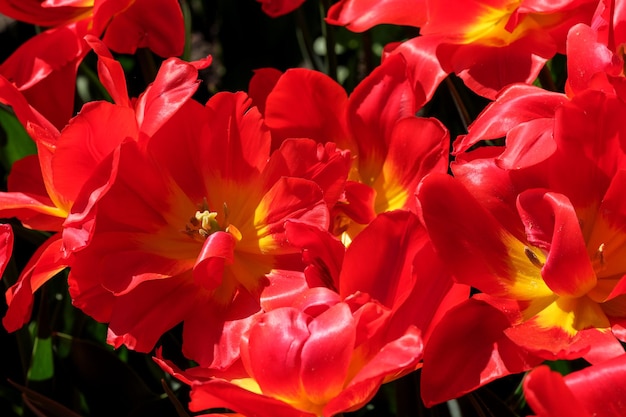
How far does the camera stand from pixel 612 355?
63cm

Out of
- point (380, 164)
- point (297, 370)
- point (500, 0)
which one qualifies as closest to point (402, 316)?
point (297, 370)

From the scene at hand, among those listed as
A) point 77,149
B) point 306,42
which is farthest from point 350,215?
point 306,42

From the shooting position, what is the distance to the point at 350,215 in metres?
0.79

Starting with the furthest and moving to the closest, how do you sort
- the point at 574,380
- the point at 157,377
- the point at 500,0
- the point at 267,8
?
the point at 157,377, the point at 267,8, the point at 500,0, the point at 574,380

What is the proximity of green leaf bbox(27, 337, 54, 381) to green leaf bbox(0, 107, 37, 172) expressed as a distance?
0.34 meters

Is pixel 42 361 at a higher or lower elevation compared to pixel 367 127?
lower

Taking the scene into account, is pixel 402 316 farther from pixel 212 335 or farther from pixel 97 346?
pixel 97 346

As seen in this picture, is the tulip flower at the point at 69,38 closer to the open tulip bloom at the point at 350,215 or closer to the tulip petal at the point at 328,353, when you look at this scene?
the open tulip bloom at the point at 350,215

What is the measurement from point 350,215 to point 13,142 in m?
0.65

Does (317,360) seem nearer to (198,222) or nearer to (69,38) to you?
(198,222)

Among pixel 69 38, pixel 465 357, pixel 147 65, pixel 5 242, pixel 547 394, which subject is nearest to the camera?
pixel 547 394

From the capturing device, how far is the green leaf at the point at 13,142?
1283 mm

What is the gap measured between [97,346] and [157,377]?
0.39 feet

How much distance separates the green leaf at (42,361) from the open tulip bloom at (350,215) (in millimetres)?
114
